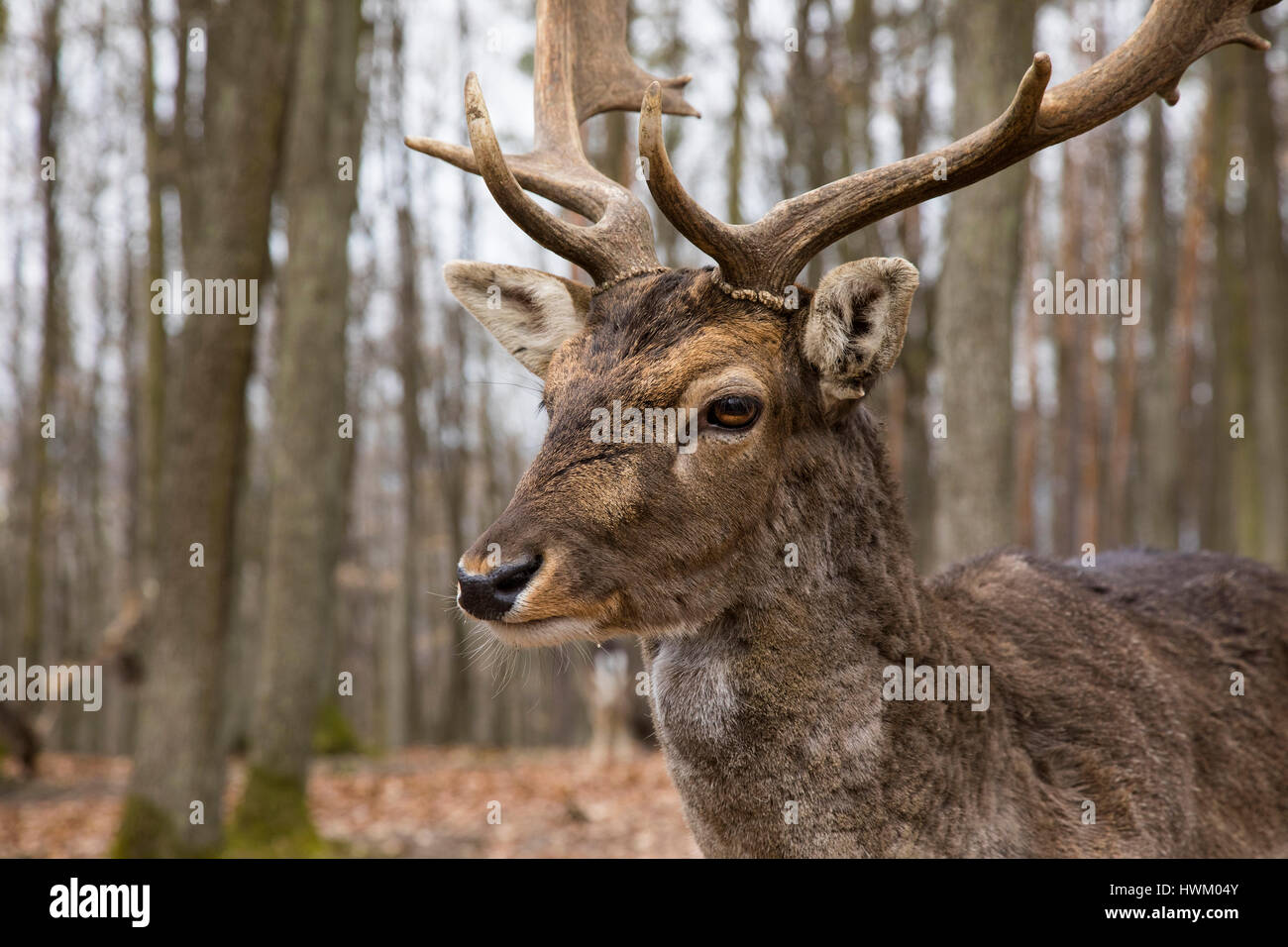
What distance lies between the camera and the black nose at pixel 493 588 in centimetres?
282

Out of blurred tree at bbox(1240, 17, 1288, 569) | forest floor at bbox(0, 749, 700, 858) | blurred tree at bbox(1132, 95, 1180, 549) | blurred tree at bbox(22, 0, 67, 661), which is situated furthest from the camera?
blurred tree at bbox(1132, 95, 1180, 549)

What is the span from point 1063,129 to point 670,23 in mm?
15648

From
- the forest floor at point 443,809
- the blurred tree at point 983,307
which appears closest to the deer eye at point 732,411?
the blurred tree at point 983,307

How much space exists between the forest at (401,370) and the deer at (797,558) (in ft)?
1.54

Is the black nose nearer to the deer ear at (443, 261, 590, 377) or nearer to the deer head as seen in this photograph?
the deer head

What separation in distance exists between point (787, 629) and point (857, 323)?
962mm

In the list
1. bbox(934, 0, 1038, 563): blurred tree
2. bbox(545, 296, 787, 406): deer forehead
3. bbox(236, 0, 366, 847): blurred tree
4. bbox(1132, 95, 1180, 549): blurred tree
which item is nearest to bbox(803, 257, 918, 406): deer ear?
bbox(545, 296, 787, 406): deer forehead

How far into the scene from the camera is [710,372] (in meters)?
3.24

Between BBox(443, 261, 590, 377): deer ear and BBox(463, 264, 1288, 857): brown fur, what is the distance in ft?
0.61

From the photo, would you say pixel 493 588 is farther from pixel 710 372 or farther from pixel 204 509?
pixel 204 509

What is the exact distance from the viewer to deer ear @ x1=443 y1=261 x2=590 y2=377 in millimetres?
3770

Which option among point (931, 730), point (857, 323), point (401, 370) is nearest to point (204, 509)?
point (857, 323)

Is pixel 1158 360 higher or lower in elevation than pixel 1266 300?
higher
